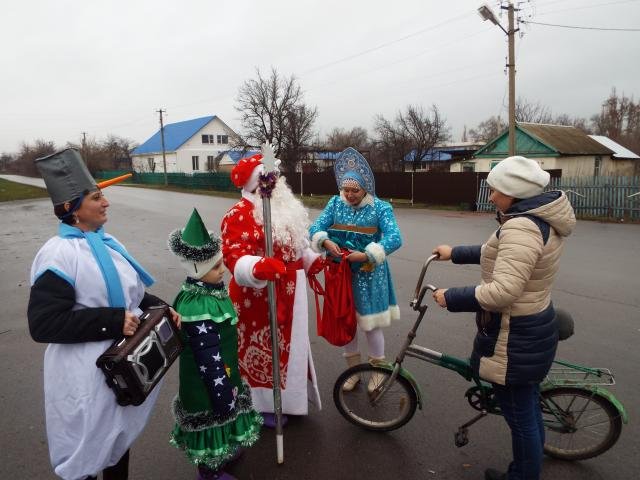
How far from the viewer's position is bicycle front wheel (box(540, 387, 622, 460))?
2588 millimetres

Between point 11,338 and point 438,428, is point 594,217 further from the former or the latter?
point 11,338

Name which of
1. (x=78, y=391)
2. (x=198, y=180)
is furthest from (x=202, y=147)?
(x=78, y=391)

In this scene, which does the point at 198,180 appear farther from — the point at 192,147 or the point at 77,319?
the point at 77,319

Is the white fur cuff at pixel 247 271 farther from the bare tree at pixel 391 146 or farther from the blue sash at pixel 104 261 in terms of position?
the bare tree at pixel 391 146

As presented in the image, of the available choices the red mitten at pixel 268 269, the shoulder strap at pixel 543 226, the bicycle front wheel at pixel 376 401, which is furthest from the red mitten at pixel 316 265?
the shoulder strap at pixel 543 226

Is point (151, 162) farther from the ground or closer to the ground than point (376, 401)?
farther from the ground

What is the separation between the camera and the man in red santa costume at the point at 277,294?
2785mm

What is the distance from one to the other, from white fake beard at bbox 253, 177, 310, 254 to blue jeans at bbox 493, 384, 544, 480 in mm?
1485

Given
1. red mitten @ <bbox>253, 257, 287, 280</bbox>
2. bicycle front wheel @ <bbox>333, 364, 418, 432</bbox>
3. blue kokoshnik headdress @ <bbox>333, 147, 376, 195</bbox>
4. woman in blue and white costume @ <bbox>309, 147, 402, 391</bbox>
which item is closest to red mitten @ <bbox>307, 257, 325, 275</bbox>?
woman in blue and white costume @ <bbox>309, 147, 402, 391</bbox>

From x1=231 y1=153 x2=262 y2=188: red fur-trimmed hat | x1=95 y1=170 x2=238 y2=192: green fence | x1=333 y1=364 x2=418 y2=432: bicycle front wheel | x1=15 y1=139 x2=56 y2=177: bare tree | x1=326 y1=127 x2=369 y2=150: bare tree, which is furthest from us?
x1=15 y1=139 x2=56 y2=177: bare tree

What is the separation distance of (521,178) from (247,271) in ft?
4.80

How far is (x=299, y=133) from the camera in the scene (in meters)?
33.9

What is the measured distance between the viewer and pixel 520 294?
6.81ft

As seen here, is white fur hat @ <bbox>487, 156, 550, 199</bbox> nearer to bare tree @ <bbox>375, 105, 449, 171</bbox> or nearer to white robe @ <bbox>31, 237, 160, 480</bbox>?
white robe @ <bbox>31, 237, 160, 480</bbox>
